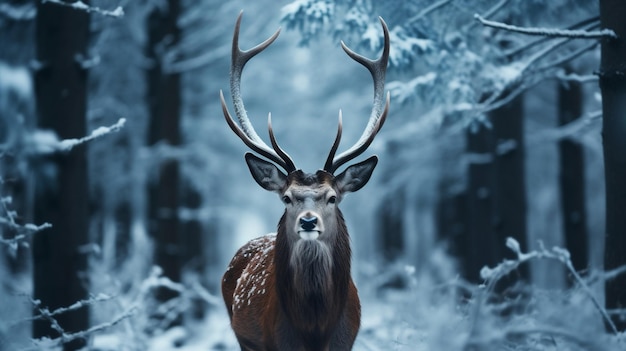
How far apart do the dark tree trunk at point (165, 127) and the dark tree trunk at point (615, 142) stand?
26.6 feet

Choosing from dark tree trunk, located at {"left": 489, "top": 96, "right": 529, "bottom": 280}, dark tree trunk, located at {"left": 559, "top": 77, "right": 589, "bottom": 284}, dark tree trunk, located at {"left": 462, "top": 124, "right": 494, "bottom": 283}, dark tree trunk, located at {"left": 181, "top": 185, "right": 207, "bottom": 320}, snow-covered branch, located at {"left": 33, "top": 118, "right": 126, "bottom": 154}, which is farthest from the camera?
dark tree trunk, located at {"left": 181, "top": 185, "right": 207, "bottom": 320}

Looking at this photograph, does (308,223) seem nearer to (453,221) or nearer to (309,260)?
(309,260)

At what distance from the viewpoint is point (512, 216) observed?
33.5ft

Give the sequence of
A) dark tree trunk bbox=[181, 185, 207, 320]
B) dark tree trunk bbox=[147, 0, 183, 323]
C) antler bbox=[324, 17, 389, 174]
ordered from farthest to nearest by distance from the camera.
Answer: dark tree trunk bbox=[181, 185, 207, 320], dark tree trunk bbox=[147, 0, 183, 323], antler bbox=[324, 17, 389, 174]

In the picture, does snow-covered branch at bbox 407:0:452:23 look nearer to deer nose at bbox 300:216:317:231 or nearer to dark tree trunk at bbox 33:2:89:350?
deer nose at bbox 300:216:317:231

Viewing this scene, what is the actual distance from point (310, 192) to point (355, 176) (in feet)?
2.09

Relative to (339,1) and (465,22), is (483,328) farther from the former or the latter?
(465,22)

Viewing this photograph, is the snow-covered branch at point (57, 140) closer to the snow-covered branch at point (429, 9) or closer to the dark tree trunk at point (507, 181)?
the snow-covered branch at point (429, 9)

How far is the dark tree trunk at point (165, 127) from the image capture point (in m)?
12.6

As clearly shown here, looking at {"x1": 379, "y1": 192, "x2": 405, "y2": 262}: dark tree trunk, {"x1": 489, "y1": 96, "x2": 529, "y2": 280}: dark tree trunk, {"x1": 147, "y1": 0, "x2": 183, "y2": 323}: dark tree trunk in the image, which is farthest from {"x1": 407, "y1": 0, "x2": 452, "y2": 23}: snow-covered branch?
{"x1": 379, "y1": 192, "x2": 405, "y2": 262}: dark tree trunk

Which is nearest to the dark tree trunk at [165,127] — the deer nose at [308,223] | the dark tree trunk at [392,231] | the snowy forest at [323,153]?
the snowy forest at [323,153]

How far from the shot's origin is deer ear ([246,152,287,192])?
20.0 ft

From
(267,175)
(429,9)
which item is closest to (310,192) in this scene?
(267,175)

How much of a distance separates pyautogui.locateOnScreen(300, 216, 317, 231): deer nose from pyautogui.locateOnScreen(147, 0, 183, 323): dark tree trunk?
24.8ft
